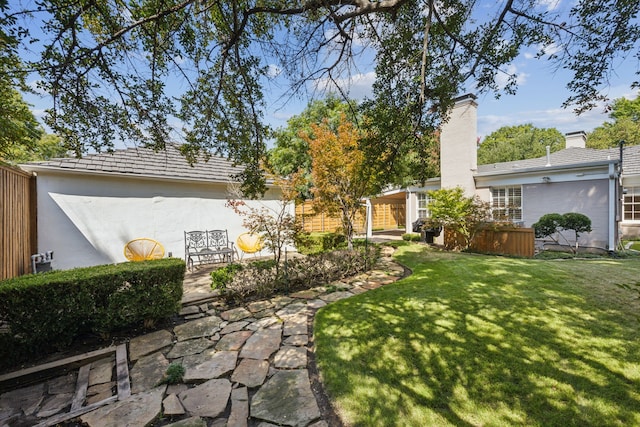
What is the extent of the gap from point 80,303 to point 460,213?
405 inches

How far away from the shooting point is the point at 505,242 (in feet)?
31.0

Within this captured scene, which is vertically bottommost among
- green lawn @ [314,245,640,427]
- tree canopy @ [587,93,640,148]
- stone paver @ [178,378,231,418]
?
stone paver @ [178,378,231,418]

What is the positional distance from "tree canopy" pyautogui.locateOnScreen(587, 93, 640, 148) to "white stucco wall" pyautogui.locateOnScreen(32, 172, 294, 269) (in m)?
34.3

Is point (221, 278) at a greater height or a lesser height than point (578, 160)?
lesser

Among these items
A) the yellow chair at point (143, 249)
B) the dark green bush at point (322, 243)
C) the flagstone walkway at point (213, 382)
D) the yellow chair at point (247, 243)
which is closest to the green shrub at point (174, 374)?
the flagstone walkway at point (213, 382)

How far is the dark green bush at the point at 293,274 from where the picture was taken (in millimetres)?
5320

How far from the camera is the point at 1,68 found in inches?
117

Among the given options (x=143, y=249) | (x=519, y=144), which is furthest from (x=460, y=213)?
(x=519, y=144)

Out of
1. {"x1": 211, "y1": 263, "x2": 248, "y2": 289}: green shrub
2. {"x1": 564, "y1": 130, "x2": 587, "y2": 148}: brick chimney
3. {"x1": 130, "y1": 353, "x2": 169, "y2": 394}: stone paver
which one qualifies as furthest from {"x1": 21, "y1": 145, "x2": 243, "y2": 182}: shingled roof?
{"x1": 564, "y1": 130, "x2": 587, "y2": 148}: brick chimney

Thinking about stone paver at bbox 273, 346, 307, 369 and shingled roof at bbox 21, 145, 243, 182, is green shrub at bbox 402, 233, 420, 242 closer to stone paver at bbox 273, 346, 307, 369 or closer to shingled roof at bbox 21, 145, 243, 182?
shingled roof at bbox 21, 145, 243, 182

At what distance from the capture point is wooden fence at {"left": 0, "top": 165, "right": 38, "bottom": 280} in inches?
190

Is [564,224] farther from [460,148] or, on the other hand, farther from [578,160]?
[578,160]

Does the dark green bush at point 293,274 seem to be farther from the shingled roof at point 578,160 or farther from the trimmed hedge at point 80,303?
the shingled roof at point 578,160

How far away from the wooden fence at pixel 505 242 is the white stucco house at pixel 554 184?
74 cm
